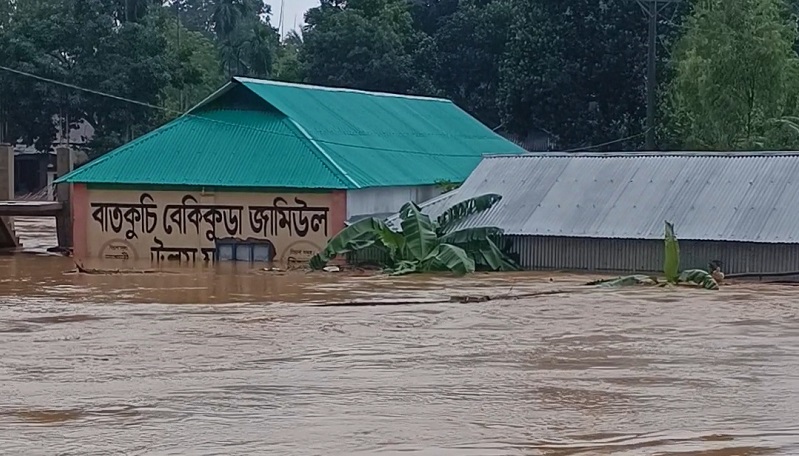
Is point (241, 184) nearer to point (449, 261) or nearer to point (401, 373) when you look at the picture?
point (449, 261)

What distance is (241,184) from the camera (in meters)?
35.2

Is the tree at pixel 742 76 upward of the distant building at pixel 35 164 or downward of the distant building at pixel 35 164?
upward

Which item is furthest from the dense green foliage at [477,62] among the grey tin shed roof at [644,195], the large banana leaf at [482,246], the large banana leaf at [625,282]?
the large banana leaf at [625,282]

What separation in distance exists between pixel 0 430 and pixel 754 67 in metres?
36.9

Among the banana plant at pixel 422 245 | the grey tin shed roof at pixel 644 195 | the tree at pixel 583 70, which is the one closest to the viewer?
the grey tin shed roof at pixel 644 195

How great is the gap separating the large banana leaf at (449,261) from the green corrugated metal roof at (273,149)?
148 inches

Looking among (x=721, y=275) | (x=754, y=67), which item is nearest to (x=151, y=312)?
(x=721, y=275)

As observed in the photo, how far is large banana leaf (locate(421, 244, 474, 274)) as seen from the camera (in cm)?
3100

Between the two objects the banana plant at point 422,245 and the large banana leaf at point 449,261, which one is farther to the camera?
the banana plant at point 422,245

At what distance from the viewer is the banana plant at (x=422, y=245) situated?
3139 cm

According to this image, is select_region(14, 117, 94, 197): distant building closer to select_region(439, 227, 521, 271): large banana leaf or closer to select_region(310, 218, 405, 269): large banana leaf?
select_region(310, 218, 405, 269): large banana leaf

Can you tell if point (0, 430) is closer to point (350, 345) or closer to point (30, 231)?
point (350, 345)

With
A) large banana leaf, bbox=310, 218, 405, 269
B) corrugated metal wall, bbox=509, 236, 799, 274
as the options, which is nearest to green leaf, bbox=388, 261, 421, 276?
large banana leaf, bbox=310, 218, 405, 269

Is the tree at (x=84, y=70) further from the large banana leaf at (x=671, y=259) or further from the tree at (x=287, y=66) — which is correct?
the large banana leaf at (x=671, y=259)
